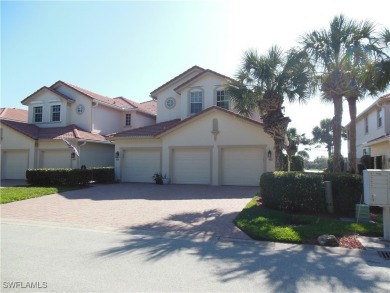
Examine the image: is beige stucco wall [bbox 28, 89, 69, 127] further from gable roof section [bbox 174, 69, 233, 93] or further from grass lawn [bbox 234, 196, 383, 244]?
grass lawn [bbox 234, 196, 383, 244]

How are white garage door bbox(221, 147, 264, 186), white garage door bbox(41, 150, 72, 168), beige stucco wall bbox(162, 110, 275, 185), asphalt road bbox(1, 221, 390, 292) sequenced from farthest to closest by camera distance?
white garage door bbox(41, 150, 72, 168)
white garage door bbox(221, 147, 264, 186)
beige stucco wall bbox(162, 110, 275, 185)
asphalt road bbox(1, 221, 390, 292)

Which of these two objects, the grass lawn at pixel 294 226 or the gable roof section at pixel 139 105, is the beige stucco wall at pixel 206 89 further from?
the grass lawn at pixel 294 226

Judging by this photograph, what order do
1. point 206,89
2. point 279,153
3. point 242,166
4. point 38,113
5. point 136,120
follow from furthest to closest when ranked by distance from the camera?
1. point 136,120
2. point 38,113
3. point 206,89
4. point 242,166
5. point 279,153

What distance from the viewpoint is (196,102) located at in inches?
850

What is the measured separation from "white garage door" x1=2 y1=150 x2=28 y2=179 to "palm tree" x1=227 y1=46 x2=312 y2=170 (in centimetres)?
1831

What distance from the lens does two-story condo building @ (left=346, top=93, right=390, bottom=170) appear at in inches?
704

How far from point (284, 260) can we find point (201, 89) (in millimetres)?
17070

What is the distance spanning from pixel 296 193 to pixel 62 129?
19.6m

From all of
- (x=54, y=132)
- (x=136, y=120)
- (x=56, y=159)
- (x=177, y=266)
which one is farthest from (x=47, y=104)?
(x=177, y=266)

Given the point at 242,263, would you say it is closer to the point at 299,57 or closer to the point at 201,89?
the point at 299,57

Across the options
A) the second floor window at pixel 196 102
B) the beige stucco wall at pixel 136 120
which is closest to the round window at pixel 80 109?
the beige stucco wall at pixel 136 120

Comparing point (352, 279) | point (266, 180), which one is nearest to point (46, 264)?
point (352, 279)

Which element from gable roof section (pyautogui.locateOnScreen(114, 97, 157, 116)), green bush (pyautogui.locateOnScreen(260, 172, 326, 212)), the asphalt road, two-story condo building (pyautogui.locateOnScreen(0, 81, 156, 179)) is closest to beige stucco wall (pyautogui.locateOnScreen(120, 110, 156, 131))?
two-story condo building (pyautogui.locateOnScreen(0, 81, 156, 179))

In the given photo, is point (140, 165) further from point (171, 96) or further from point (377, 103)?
point (377, 103)
